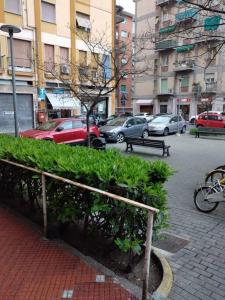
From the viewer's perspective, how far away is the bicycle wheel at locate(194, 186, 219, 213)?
16.6 ft

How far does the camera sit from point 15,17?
1988 cm

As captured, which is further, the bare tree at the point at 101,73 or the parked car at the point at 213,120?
the parked car at the point at 213,120

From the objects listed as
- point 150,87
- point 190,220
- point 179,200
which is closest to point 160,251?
point 190,220

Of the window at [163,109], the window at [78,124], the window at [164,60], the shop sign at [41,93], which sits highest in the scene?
the window at [164,60]

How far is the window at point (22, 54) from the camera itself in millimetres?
20109

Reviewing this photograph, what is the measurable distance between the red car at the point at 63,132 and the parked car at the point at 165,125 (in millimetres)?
6349

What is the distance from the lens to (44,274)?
3123 millimetres

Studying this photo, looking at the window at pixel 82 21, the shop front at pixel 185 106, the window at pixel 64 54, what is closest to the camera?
the window at pixel 64 54

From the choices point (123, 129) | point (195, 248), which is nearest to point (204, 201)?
point (195, 248)

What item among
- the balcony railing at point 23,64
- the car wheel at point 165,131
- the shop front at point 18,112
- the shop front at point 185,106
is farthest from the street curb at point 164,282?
the shop front at point 185,106

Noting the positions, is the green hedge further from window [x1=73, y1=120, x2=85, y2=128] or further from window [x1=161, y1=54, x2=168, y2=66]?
window [x1=161, y1=54, x2=168, y2=66]

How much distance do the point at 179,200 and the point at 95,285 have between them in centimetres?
334

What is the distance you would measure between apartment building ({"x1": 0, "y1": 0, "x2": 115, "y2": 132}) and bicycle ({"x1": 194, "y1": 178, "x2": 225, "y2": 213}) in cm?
1535

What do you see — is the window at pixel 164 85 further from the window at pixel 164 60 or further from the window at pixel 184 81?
the window at pixel 184 81
